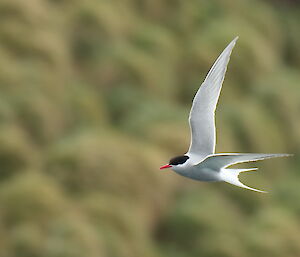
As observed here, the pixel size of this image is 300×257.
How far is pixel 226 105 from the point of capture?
682 cm

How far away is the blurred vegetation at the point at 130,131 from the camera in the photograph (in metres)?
5.18

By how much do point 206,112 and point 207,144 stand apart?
12 cm

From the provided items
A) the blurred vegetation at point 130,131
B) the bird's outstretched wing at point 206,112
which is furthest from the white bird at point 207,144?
the blurred vegetation at point 130,131

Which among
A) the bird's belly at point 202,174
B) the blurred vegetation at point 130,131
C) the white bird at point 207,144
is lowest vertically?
the bird's belly at point 202,174

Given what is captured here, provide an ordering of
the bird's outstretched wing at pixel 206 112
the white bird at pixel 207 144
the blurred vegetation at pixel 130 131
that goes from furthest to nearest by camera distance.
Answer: the blurred vegetation at pixel 130 131 < the bird's outstretched wing at pixel 206 112 < the white bird at pixel 207 144

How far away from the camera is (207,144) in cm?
324

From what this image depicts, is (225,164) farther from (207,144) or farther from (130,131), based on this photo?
(130,131)

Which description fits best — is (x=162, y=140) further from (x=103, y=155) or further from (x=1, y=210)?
(x=1, y=210)

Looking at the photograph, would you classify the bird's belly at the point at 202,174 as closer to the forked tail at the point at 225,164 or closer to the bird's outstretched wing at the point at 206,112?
the forked tail at the point at 225,164

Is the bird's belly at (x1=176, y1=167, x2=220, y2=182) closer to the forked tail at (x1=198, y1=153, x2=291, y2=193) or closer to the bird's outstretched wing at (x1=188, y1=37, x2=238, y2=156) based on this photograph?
the forked tail at (x1=198, y1=153, x2=291, y2=193)

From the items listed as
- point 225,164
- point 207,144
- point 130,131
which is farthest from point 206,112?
point 130,131

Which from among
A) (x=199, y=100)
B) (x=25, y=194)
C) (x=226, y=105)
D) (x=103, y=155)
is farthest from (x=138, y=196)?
(x=199, y=100)

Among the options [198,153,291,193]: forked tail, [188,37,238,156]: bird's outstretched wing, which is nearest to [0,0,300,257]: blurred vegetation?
[188,37,238,156]: bird's outstretched wing

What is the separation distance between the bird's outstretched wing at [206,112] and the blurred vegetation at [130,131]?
1714mm
